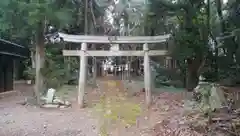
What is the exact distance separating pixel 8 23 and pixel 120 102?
5.59 meters

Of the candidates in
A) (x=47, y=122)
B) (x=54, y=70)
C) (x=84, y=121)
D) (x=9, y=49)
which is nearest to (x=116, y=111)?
(x=84, y=121)

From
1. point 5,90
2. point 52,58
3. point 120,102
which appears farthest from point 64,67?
point 120,102

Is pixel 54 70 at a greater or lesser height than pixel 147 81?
greater

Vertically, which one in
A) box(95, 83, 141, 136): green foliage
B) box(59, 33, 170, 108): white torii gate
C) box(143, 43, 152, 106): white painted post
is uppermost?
box(59, 33, 170, 108): white torii gate

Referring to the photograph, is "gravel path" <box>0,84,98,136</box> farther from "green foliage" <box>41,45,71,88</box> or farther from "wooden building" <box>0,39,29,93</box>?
"wooden building" <box>0,39,29,93</box>

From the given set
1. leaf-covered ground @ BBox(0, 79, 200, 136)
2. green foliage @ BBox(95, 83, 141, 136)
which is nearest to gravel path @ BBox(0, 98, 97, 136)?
leaf-covered ground @ BBox(0, 79, 200, 136)

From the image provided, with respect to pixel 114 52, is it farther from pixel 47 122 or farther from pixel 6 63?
pixel 6 63

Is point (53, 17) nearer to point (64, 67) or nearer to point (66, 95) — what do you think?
point (66, 95)

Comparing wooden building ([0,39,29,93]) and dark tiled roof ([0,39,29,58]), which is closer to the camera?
dark tiled roof ([0,39,29,58])

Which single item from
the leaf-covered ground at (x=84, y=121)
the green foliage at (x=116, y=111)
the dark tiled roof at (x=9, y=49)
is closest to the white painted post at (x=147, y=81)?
the leaf-covered ground at (x=84, y=121)

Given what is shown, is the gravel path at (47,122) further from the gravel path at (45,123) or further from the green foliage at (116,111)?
the green foliage at (116,111)

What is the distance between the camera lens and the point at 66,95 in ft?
36.0

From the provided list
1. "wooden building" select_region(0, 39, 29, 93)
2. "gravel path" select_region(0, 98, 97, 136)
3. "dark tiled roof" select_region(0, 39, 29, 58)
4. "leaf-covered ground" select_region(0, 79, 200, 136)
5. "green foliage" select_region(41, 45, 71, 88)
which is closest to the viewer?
"leaf-covered ground" select_region(0, 79, 200, 136)

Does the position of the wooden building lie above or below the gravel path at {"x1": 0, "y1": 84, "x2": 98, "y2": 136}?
above
